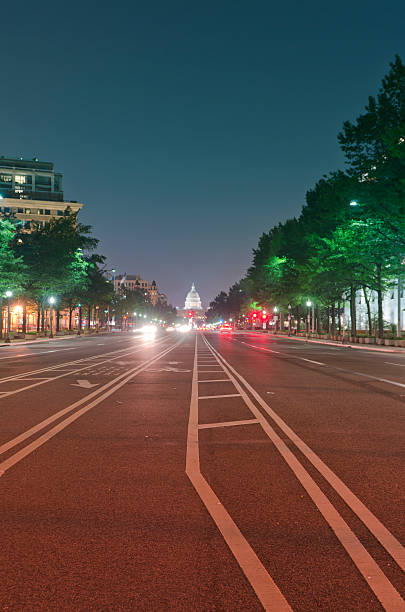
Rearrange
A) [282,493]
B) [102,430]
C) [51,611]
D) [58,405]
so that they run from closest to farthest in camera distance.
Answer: [51,611], [282,493], [102,430], [58,405]

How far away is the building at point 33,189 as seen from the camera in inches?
5231

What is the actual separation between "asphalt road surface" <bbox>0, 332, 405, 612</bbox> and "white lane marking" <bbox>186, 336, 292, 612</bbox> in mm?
16

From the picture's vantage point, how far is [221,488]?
5539 mm

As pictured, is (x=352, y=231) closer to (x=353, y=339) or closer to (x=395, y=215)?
(x=395, y=215)

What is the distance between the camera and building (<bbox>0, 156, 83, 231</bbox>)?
436ft

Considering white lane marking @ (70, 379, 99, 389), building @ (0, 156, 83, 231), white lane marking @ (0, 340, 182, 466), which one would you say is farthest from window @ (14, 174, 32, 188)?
white lane marking @ (0, 340, 182, 466)

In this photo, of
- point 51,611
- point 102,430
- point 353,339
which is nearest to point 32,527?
point 51,611

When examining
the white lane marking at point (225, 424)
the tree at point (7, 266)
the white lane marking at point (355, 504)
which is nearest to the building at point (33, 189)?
the tree at point (7, 266)

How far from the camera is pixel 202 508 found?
494 centimetres

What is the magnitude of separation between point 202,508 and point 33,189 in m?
154

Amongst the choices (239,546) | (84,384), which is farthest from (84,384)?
(239,546)

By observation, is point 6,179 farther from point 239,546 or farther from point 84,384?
point 239,546

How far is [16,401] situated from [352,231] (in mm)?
32205

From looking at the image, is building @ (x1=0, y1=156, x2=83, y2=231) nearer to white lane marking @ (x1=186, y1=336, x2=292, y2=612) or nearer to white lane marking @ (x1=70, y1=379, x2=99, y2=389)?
white lane marking @ (x1=70, y1=379, x2=99, y2=389)
